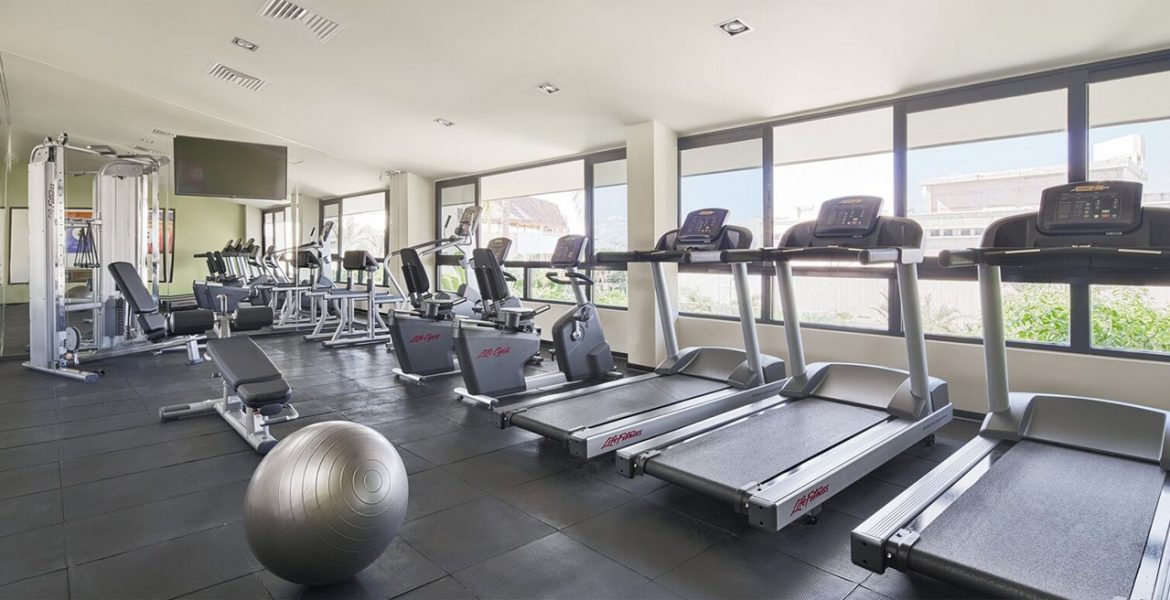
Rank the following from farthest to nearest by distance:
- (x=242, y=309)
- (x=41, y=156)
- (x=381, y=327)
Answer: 1. (x=381, y=327)
2. (x=41, y=156)
3. (x=242, y=309)

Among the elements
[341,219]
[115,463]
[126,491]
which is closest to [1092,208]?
[126,491]

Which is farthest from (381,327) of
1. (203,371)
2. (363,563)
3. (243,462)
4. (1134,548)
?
(1134,548)

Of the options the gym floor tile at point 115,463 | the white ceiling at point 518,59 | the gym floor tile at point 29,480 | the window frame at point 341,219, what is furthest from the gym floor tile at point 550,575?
the window frame at point 341,219

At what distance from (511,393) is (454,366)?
141cm

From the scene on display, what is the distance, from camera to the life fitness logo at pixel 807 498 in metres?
2.20

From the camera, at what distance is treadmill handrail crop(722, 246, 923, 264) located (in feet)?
9.07

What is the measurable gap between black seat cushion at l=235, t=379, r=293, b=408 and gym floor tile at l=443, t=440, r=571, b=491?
973mm

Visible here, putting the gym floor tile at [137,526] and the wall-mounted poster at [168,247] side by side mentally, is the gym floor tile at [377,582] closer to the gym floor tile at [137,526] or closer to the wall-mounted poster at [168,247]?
the gym floor tile at [137,526]

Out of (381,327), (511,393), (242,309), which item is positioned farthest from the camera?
(381,327)

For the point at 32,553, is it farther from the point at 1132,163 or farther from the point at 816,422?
the point at 1132,163

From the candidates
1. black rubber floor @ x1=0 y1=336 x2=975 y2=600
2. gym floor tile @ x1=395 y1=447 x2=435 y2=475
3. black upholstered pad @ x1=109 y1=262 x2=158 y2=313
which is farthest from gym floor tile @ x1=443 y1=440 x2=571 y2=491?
black upholstered pad @ x1=109 y1=262 x2=158 y2=313

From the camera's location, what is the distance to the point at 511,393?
430cm

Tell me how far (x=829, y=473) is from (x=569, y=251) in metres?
2.82

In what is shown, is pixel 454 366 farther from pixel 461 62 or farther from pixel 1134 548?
pixel 1134 548
